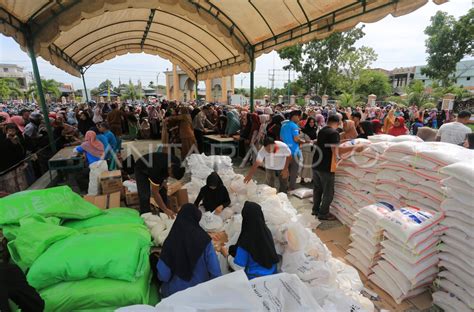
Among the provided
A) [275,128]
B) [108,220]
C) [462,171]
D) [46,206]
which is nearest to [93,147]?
[46,206]

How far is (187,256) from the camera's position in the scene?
2.09 metres

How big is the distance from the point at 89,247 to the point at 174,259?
71 centimetres

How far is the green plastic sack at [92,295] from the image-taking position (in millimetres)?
1947

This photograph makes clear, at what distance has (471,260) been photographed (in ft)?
7.50

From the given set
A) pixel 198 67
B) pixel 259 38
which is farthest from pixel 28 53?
pixel 198 67

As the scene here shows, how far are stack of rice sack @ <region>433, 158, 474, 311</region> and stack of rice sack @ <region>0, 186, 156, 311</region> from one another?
8.94 feet

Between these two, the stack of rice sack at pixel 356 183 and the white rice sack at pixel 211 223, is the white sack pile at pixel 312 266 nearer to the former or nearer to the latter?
the white rice sack at pixel 211 223

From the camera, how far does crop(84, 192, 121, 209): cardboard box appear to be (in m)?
3.80

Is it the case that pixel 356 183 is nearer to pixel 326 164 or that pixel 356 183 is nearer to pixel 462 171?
pixel 326 164

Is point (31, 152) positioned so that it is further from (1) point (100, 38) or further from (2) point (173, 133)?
(1) point (100, 38)

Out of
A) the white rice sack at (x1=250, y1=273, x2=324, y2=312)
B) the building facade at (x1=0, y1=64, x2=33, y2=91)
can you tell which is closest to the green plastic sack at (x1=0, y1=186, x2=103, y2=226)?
the white rice sack at (x1=250, y1=273, x2=324, y2=312)

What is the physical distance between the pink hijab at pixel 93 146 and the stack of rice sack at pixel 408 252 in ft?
15.3

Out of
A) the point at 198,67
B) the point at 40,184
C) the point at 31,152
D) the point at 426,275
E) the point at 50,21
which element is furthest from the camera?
the point at 198,67

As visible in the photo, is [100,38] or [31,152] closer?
[31,152]
